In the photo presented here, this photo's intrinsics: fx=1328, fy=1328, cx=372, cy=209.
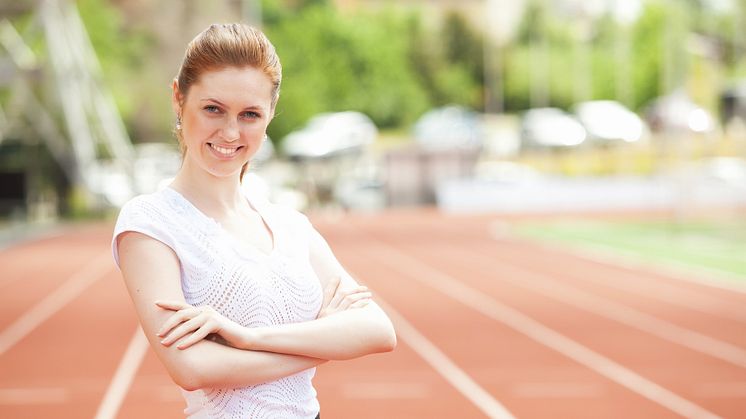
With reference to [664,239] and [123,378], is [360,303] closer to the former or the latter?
[123,378]

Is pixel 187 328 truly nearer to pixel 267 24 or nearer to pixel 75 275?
pixel 75 275

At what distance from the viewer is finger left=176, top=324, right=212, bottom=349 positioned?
2.14 metres

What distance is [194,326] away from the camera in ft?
7.02

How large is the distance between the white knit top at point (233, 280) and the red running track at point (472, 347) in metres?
5.80

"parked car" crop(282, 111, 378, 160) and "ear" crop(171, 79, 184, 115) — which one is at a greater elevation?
"ear" crop(171, 79, 184, 115)

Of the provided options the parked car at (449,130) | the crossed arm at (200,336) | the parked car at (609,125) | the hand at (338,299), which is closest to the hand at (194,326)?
the crossed arm at (200,336)

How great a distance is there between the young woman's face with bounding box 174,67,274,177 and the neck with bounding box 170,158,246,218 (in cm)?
3

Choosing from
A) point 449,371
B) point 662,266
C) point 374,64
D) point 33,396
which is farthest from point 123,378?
point 374,64

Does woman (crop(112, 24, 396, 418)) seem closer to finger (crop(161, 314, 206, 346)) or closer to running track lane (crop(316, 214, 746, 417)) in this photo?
finger (crop(161, 314, 206, 346))

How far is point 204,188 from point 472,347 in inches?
345

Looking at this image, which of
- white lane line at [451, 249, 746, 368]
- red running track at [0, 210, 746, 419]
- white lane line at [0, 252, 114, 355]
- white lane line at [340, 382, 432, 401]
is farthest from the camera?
white lane line at [0, 252, 114, 355]

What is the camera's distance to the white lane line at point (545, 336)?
8.53 meters

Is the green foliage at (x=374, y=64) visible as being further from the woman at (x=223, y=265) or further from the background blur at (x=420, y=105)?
the woman at (x=223, y=265)

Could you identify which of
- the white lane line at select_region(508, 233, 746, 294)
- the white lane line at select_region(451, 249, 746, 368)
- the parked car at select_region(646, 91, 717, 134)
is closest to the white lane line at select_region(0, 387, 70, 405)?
the white lane line at select_region(451, 249, 746, 368)
